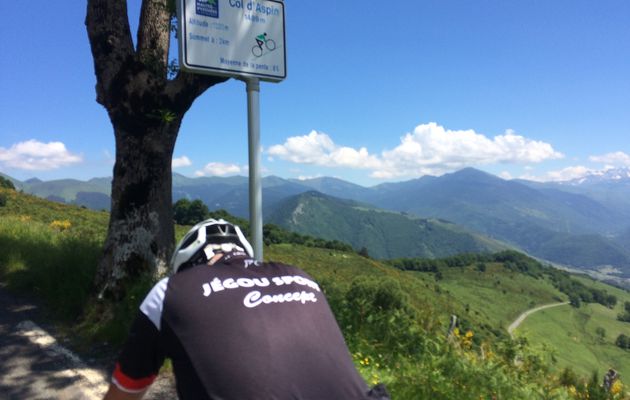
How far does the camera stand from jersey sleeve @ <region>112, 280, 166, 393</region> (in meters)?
1.75

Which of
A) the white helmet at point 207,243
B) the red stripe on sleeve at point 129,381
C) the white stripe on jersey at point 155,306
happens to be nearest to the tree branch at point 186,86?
the white helmet at point 207,243

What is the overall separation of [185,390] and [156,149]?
15.4 feet

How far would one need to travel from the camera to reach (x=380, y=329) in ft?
18.1

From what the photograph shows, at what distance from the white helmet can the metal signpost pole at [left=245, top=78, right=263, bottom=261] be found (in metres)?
1.75

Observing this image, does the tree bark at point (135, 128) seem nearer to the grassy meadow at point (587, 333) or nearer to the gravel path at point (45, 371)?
the gravel path at point (45, 371)

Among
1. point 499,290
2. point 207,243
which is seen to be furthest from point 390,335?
point 499,290

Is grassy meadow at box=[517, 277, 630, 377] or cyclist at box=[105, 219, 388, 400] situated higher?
cyclist at box=[105, 219, 388, 400]

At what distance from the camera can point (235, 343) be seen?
165cm

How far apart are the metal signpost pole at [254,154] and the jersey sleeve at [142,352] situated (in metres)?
2.28

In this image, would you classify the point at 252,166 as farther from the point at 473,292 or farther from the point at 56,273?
the point at 473,292

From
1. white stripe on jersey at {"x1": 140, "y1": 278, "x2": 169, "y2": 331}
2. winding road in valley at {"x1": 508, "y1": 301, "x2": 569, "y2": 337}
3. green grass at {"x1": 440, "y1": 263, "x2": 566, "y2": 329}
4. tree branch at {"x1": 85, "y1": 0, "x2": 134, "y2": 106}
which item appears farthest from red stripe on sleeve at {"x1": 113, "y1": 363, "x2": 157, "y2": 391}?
green grass at {"x1": 440, "y1": 263, "x2": 566, "y2": 329}

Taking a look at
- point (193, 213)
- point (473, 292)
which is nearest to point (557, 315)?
point (473, 292)

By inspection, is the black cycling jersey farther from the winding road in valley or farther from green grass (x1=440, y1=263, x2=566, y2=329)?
green grass (x1=440, y1=263, x2=566, y2=329)

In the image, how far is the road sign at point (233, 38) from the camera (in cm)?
368
